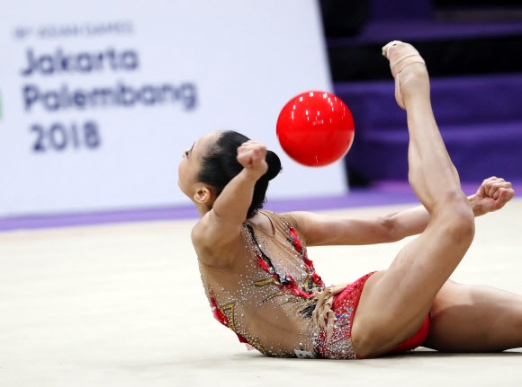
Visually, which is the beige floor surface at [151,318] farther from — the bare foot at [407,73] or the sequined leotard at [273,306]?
the bare foot at [407,73]

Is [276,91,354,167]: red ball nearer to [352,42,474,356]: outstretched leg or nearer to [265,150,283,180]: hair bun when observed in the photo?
[265,150,283,180]: hair bun

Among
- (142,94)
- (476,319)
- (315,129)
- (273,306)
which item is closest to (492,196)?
(476,319)

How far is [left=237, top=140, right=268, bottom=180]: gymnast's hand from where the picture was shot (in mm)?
2576

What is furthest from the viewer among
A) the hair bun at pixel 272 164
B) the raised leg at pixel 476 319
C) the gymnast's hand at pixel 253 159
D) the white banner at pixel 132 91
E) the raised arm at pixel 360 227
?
the white banner at pixel 132 91

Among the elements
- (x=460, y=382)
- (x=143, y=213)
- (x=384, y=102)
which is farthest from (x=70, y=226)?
(x=460, y=382)

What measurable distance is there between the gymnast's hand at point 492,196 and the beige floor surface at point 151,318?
16.8 inches

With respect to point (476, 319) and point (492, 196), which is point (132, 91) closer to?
point (492, 196)

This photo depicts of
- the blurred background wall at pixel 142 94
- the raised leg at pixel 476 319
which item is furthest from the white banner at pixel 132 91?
the raised leg at pixel 476 319

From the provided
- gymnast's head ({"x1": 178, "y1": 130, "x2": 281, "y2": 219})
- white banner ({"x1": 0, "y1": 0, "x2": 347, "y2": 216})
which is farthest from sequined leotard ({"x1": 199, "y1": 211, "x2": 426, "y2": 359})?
white banner ({"x1": 0, "y1": 0, "x2": 347, "y2": 216})

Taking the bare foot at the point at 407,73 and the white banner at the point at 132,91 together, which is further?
the white banner at the point at 132,91

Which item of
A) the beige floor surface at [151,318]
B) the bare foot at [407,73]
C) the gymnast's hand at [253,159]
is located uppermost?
the bare foot at [407,73]

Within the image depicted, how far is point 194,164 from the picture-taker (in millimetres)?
2865

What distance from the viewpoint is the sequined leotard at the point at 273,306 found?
2.82m

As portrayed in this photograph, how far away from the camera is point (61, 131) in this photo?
7.82 m
